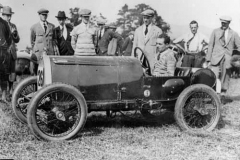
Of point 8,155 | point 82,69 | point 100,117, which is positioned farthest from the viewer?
point 100,117

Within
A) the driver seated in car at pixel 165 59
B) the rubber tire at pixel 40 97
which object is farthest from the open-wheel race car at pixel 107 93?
the driver seated in car at pixel 165 59

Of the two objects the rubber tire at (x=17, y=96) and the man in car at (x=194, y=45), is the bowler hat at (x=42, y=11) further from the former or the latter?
the man in car at (x=194, y=45)

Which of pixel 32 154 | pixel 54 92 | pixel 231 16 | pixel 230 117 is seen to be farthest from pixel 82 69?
pixel 231 16

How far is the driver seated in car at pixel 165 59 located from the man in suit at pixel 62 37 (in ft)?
9.14

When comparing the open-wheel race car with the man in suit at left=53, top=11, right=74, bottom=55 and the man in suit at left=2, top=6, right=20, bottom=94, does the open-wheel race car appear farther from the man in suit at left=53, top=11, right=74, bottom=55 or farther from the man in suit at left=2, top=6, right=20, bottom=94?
the man in suit at left=2, top=6, right=20, bottom=94

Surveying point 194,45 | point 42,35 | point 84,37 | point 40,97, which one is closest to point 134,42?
point 84,37

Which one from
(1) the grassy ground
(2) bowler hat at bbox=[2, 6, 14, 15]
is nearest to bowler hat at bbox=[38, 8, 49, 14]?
A: (2) bowler hat at bbox=[2, 6, 14, 15]

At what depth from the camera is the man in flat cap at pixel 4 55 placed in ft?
25.6

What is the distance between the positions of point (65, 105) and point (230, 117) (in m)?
3.49

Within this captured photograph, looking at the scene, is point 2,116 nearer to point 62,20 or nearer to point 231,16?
point 62,20

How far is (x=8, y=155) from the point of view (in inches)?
162

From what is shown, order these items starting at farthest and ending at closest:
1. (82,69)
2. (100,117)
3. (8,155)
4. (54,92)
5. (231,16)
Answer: (231,16) → (100,117) → (82,69) → (54,92) → (8,155)

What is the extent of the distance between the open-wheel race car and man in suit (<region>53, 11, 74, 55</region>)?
2349mm

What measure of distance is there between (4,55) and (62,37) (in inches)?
55.0
